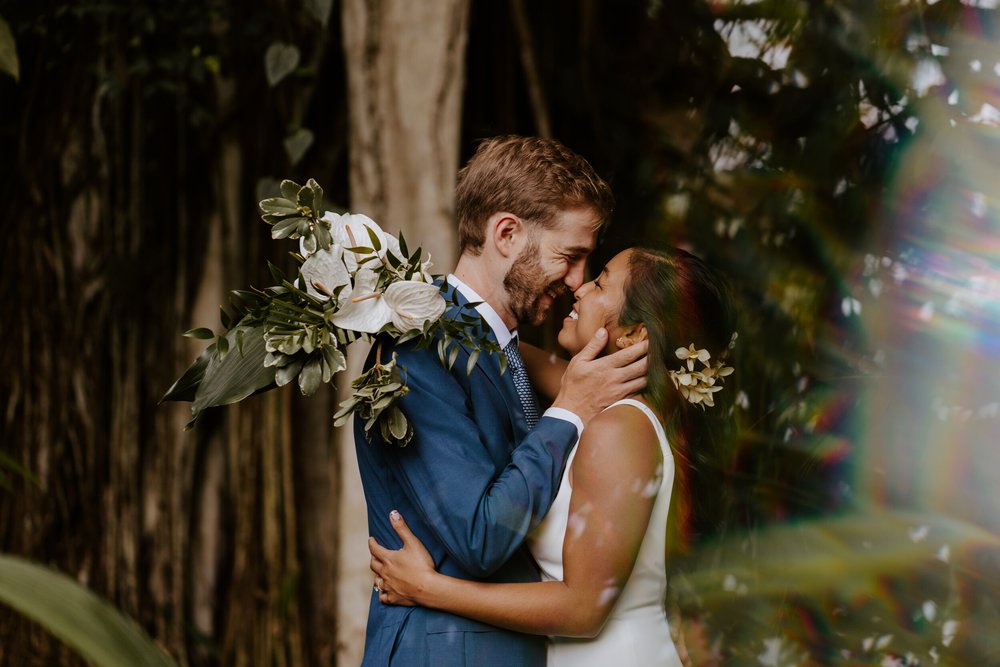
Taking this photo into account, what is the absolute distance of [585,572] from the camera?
1.05 metres

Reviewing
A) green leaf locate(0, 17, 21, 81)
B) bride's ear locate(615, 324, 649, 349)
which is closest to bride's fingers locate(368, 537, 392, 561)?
bride's ear locate(615, 324, 649, 349)

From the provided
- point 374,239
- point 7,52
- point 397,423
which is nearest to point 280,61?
point 7,52

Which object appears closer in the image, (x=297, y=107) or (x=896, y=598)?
(x=896, y=598)

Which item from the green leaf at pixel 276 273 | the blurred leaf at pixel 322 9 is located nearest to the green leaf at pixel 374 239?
the green leaf at pixel 276 273

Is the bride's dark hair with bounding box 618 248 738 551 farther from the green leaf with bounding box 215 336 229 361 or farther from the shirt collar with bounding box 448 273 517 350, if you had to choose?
the green leaf with bounding box 215 336 229 361

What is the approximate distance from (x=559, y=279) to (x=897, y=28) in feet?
1.53

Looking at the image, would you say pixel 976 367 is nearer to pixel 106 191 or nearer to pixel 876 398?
pixel 876 398

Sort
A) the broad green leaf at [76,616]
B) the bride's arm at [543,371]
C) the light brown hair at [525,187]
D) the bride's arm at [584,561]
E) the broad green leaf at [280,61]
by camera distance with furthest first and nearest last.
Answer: the broad green leaf at [280,61], the bride's arm at [543,371], the light brown hair at [525,187], the bride's arm at [584,561], the broad green leaf at [76,616]

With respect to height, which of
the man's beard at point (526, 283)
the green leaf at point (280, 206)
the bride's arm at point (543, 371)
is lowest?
the bride's arm at point (543, 371)

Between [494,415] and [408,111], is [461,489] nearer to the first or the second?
[494,415]

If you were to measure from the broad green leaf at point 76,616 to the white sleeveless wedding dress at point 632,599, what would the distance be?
0.71 m

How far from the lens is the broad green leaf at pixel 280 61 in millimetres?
1733

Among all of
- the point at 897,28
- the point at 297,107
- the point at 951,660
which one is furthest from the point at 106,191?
the point at 951,660

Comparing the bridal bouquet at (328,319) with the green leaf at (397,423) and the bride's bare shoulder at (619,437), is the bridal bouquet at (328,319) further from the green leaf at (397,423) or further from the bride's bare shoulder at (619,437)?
the bride's bare shoulder at (619,437)
